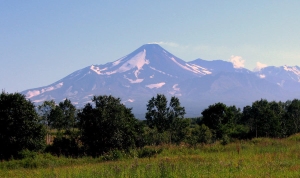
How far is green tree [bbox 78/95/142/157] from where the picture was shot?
25562 mm

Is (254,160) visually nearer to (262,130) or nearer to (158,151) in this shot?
(158,151)

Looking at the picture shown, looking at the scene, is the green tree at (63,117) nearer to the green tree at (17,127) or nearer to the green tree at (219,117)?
Answer: the green tree at (219,117)

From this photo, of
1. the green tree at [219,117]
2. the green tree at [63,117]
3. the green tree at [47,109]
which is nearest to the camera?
the green tree at [219,117]

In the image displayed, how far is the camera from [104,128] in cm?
2583

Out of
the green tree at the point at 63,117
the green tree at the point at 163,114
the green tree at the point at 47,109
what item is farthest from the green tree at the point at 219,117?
the green tree at the point at 47,109

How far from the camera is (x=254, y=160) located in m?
12.4

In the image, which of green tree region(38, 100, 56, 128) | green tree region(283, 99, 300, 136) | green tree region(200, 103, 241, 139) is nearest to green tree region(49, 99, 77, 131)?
green tree region(38, 100, 56, 128)

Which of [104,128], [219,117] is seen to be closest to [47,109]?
[219,117]

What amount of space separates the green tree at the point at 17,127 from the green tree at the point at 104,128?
127 inches

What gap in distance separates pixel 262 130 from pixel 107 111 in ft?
84.9

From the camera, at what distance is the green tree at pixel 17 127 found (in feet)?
77.8

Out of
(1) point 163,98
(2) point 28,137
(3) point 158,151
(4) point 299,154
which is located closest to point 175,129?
(1) point 163,98

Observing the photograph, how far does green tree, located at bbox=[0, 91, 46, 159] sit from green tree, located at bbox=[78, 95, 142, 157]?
3.23 m

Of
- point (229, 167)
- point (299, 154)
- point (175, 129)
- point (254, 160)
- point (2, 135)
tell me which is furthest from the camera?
point (175, 129)
